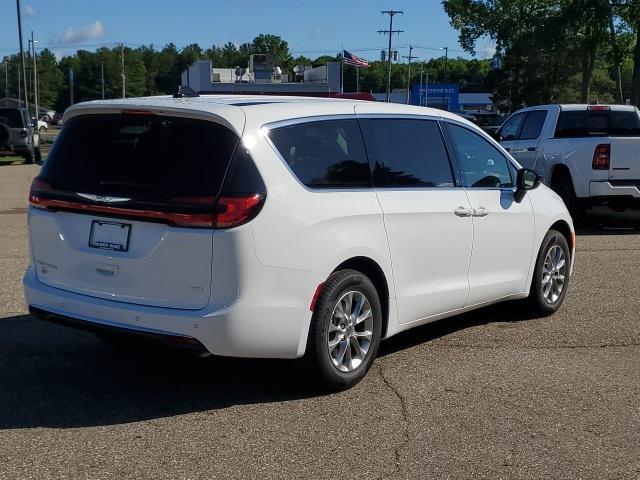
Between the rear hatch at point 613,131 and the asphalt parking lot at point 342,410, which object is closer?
the asphalt parking lot at point 342,410

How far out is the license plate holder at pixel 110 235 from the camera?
498 centimetres

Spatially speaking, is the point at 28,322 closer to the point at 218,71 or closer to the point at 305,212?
the point at 305,212

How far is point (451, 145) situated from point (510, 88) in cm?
8303

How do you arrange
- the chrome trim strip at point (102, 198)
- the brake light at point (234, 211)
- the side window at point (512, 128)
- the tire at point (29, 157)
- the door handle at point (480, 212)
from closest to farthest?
the brake light at point (234, 211), the chrome trim strip at point (102, 198), the door handle at point (480, 212), the side window at point (512, 128), the tire at point (29, 157)

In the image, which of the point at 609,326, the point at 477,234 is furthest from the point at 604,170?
the point at 477,234

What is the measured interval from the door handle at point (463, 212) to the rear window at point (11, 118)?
1048 inches

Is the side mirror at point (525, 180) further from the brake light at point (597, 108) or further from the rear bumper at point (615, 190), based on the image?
the brake light at point (597, 108)

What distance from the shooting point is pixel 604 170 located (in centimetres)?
1318

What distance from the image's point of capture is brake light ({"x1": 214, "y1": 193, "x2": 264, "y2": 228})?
473 cm

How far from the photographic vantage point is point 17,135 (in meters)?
29.8

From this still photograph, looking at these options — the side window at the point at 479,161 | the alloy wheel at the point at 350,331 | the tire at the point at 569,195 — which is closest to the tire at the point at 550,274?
the side window at the point at 479,161

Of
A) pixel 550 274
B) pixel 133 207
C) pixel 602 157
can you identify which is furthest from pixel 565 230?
pixel 602 157

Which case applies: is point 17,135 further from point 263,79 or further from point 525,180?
point 525,180

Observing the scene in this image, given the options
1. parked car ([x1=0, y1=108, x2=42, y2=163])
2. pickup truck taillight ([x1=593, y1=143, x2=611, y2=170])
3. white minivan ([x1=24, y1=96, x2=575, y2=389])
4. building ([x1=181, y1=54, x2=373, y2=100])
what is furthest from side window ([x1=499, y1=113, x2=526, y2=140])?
parked car ([x1=0, y1=108, x2=42, y2=163])
